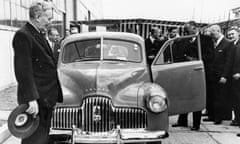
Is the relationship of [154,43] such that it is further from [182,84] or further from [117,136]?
[117,136]

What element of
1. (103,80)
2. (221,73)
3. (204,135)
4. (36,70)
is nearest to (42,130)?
(36,70)

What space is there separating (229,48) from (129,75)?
2549 millimetres

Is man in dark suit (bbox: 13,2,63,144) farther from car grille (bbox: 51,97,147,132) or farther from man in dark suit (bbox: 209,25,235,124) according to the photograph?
man in dark suit (bbox: 209,25,235,124)

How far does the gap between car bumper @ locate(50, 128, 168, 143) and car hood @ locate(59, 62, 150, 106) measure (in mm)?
393

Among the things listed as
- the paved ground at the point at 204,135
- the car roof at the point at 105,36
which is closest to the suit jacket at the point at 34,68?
the car roof at the point at 105,36

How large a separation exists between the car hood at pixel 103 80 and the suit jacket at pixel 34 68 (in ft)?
3.18

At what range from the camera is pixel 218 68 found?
6359 millimetres

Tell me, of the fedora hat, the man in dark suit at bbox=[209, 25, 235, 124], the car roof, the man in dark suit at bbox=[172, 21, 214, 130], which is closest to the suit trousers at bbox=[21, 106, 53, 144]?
the fedora hat

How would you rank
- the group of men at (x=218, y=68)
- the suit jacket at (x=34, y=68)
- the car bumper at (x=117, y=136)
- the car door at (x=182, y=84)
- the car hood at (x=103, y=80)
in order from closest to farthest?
1. the suit jacket at (x=34, y=68)
2. the car bumper at (x=117, y=136)
3. the car hood at (x=103, y=80)
4. the car door at (x=182, y=84)
5. the group of men at (x=218, y=68)

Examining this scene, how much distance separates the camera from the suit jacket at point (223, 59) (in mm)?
6148

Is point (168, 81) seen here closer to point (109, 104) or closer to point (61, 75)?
point (109, 104)

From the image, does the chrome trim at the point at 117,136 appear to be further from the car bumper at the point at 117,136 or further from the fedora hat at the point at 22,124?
the fedora hat at the point at 22,124

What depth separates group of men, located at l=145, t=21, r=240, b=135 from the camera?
19.6 feet

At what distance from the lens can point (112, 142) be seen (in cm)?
377
